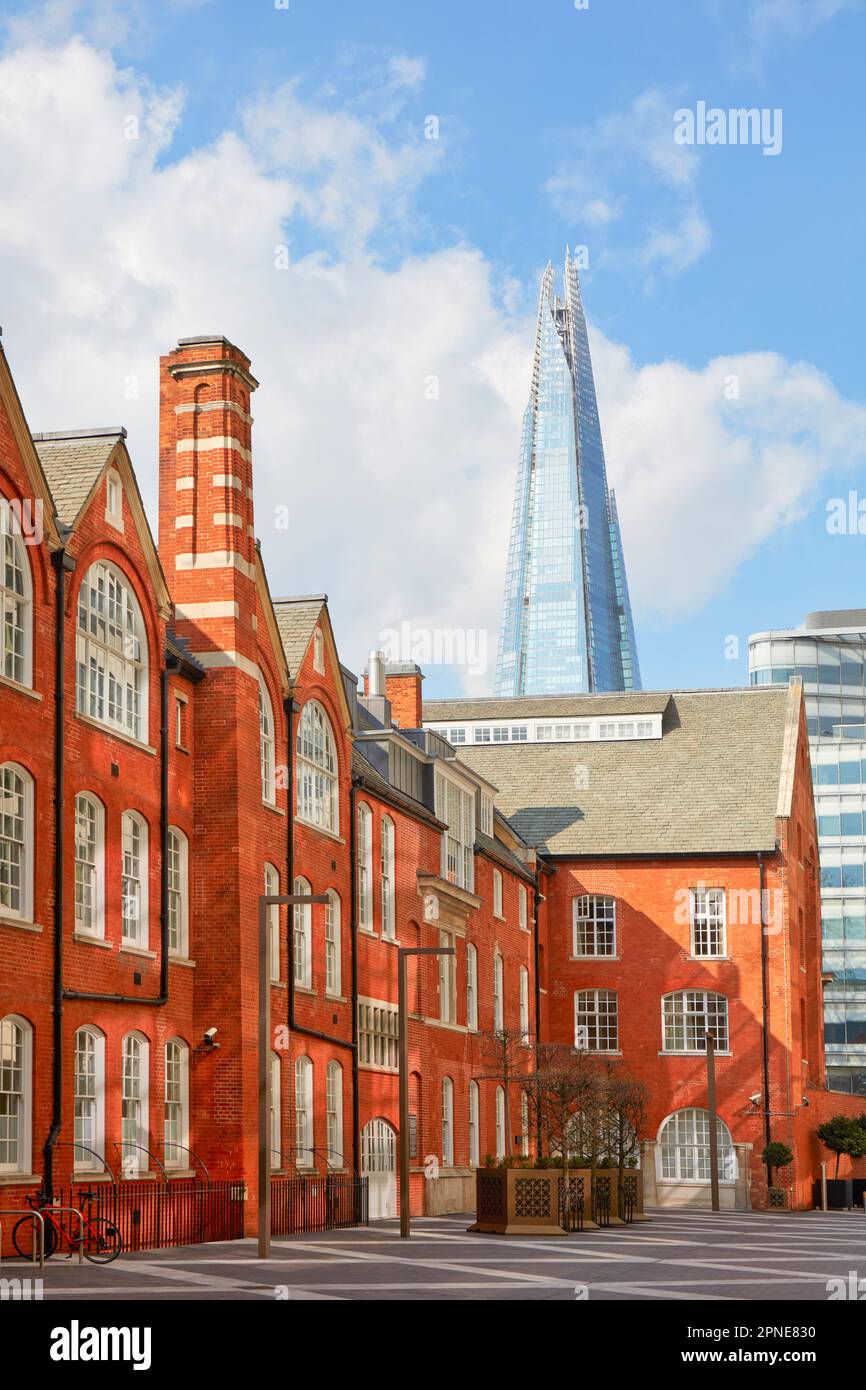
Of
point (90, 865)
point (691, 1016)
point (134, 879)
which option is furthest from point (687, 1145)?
point (90, 865)

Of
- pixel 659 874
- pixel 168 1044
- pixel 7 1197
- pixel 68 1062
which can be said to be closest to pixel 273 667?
pixel 168 1044

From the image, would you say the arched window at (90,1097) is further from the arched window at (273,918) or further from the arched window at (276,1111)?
the arched window at (273,918)

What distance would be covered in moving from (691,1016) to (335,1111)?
79.5 feet

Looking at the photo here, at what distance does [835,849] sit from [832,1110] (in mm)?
57575

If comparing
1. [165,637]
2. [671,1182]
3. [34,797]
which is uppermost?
[165,637]

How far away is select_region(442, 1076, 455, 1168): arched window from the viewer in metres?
49.9

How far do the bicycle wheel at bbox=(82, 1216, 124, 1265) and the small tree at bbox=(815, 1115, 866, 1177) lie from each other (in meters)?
43.4

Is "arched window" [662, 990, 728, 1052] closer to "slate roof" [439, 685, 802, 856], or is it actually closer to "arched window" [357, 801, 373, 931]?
"slate roof" [439, 685, 802, 856]

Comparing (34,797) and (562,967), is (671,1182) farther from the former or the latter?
(34,797)

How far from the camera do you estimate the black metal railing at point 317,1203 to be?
115ft

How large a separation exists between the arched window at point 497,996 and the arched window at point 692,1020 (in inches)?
311

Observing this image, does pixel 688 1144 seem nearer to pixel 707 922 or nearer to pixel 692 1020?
pixel 692 1020

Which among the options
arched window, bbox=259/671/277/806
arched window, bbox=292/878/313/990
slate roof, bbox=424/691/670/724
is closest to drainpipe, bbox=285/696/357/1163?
arched window, bbox=259/671/277/806
